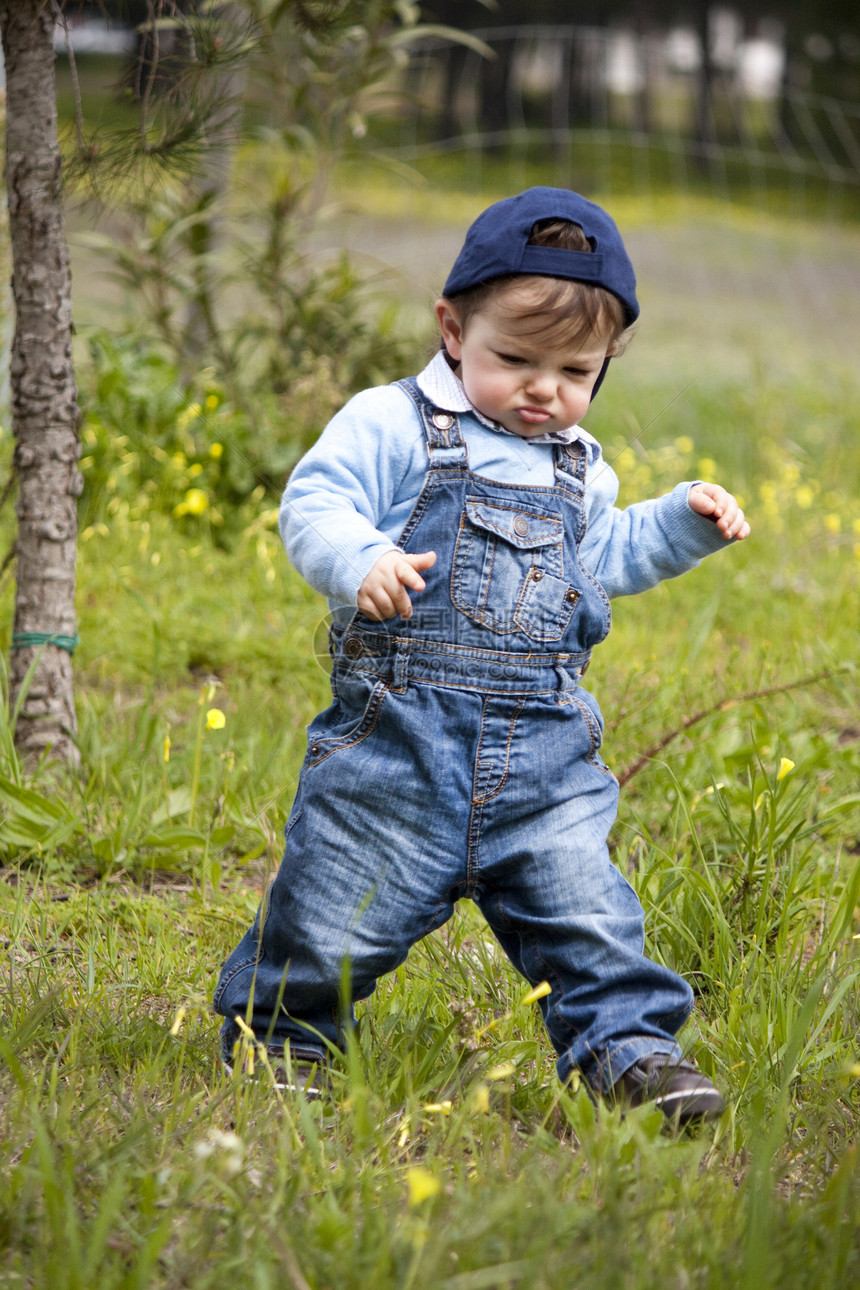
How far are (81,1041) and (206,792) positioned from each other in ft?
2.89

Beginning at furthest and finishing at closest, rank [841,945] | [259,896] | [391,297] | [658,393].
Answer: [658,393] → [391,297] → [259,896] → [841,945]

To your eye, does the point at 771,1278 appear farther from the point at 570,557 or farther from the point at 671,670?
the point at 671,670

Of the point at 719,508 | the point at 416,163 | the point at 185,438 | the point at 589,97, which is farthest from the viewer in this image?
the point at 416,163

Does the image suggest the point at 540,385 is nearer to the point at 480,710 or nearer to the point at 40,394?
the point at 480,710

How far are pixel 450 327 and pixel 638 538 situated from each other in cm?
44

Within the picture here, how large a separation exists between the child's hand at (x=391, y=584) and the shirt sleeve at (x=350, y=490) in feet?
0.07

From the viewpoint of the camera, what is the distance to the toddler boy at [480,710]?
1.69 meters

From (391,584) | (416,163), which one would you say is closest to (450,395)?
(391,584)

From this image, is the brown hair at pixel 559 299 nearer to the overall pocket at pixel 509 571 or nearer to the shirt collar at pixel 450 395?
the shirt collar at pixel 450 395

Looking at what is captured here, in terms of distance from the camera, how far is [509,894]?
1765mm

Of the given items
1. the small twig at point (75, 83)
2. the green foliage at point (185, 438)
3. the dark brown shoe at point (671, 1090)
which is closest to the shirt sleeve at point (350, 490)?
the dark brown shoe at point (671, 1090)

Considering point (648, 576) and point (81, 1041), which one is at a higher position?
point (648, 576)

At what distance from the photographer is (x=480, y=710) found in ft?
5.56

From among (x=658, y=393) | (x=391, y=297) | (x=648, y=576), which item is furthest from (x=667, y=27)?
(x=648, y=576)
